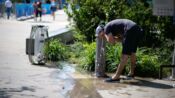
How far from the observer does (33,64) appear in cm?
1267

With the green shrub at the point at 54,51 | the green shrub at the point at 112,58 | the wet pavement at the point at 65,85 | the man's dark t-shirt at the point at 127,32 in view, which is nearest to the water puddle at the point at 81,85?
the wet pavement at the point at 65,85

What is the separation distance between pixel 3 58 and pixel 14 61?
2.12 ft

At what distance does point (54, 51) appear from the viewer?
13383 millimetres

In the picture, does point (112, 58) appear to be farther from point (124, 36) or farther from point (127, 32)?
point (127, 32)

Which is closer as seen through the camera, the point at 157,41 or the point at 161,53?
the point at 161,53

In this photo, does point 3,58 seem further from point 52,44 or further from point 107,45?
point 107,45

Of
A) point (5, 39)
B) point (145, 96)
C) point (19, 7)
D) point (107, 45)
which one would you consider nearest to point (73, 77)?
point (107, 45)

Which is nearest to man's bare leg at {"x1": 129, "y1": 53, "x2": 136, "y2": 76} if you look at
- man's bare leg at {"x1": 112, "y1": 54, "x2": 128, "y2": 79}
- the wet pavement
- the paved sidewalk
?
the wet pavement

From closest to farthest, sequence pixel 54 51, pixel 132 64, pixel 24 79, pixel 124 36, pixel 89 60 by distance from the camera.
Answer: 1. pixel 124 36
2. pixel 24 79
3. pixel 132 64
4. pixel 89 60
5. pixel 54 51

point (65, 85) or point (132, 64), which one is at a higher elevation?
point (132, 64)

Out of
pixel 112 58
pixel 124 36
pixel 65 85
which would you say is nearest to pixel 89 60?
pixel 112 58

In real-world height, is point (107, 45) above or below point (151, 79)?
above

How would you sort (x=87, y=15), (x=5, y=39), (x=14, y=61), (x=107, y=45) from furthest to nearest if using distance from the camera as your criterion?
(x=5, y=39) < (x=87, y=15) < (x=14, y=61) < (x=107, y=45)

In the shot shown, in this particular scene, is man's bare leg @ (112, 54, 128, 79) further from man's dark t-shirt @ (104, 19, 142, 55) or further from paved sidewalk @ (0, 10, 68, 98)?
paved sidewalk @ (0, 10, 68, 98)
